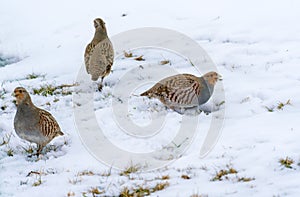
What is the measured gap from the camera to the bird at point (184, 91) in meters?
6.63

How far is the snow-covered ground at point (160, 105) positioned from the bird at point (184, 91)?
0.15 meters

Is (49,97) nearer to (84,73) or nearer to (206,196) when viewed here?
(84,73)

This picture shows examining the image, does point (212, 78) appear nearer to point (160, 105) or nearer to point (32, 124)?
point (160, 105)

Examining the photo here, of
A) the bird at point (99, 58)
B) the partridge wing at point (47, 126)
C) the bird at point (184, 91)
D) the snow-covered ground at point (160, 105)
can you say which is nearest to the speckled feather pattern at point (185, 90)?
the bird at point (184, 91)

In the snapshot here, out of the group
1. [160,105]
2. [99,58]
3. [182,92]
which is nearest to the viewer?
[182,92]

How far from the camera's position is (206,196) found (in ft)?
14.4

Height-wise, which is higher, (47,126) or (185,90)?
(185,90)

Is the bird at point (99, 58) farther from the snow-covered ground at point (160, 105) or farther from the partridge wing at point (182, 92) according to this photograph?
the partridge wing at point (182, 92)

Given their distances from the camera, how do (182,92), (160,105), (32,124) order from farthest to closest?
1. (160,105)
2. (182,92)
3. (32,124)

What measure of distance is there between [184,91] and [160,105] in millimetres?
388

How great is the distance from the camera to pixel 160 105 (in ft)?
22.4

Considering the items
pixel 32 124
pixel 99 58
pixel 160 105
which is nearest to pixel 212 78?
pixel 160 105

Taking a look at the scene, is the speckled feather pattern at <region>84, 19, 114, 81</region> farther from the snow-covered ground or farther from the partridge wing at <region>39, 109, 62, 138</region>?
the partridge wing at <region>39, 109, 62, 138</region>

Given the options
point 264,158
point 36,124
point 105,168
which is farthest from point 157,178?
point 36,124
